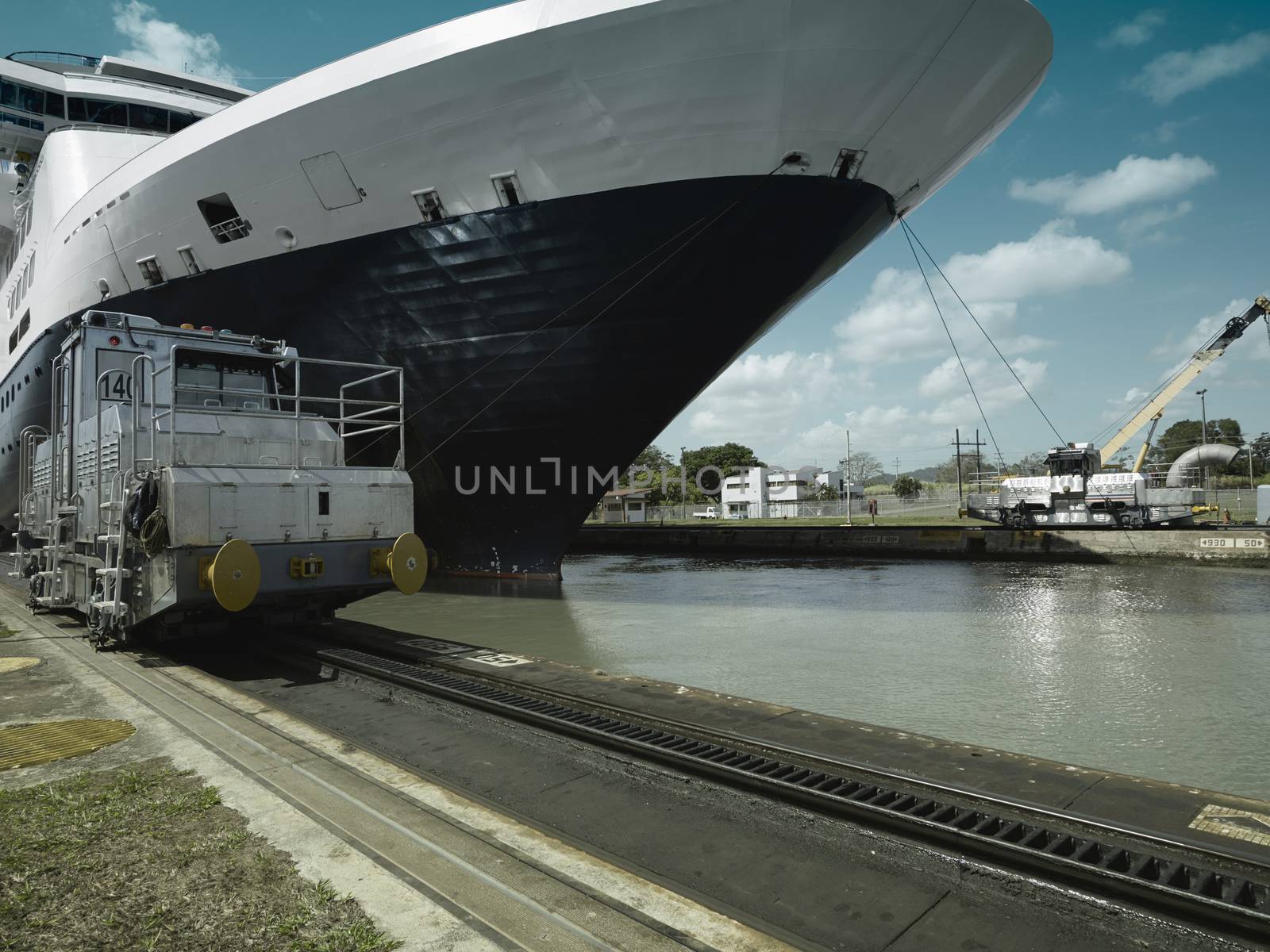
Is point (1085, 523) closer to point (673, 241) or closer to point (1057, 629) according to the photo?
point (1057, 629)

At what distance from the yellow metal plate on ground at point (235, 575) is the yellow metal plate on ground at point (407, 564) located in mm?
1179

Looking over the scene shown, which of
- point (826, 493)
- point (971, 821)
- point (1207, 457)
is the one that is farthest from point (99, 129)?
point (826, 493)

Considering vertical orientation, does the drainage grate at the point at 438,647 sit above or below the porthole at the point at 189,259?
below

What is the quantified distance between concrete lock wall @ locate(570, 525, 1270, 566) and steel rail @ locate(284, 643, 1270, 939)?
21.0 meters

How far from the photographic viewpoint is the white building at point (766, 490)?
6648 cm

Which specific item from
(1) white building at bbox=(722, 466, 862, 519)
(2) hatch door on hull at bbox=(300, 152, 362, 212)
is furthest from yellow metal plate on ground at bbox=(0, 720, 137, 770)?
(1) white building at bbox=(722, 466, 862, 519)

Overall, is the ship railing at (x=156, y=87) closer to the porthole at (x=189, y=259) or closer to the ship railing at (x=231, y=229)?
the porthole at (x=189, y=259)

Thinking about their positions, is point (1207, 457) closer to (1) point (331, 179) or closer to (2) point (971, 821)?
(1) point (331, 179)

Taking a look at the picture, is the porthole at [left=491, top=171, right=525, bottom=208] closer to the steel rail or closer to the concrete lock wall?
the steel rail

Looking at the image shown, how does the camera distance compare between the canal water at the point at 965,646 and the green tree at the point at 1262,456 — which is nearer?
the canal water at the point at 965,646

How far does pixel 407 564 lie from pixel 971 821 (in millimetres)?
5197

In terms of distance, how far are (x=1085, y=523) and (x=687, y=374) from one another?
19.0m

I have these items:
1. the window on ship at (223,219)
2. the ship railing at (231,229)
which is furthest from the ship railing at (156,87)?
the ship railing at (231,229)

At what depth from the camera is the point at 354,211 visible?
11914mm
